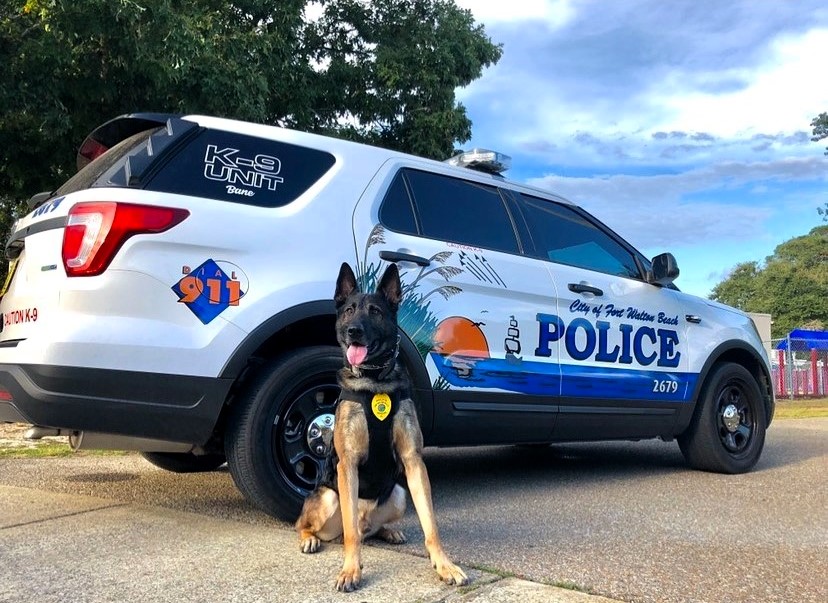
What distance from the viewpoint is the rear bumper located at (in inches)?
126

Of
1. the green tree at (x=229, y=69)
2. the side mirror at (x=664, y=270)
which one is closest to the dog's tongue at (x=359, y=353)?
the side mirror at (x=664, y=270)

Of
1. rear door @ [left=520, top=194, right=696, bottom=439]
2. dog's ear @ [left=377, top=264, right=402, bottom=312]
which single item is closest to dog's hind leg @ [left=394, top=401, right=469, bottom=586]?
dog's ear @ [left=377, top=264, right=402, bottom=312]

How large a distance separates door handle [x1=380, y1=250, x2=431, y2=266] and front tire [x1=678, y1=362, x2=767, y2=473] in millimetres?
2840

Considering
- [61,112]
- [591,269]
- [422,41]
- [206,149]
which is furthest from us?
[422,41]

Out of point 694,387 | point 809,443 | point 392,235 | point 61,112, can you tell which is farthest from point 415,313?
point 809,443

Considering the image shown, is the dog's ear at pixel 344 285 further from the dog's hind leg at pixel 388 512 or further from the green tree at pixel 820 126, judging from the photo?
the green tree at pixel 820 126

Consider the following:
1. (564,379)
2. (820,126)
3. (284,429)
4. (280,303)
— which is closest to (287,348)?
(280,303)

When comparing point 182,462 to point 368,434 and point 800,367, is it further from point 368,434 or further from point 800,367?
point 800,367

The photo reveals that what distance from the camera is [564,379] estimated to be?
15.8 ft

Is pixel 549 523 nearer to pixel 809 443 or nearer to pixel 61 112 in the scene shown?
pixel 809 443

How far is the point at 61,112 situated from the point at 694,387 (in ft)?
22.1

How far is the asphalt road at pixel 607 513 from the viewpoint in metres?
3.08

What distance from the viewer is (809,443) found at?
8273mm

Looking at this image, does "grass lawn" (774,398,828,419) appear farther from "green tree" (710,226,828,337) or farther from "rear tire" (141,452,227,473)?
"green tree" (710,226,828,337)
